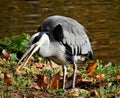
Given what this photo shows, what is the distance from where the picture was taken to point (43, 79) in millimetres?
7941

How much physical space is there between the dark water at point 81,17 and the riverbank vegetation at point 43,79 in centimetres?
257

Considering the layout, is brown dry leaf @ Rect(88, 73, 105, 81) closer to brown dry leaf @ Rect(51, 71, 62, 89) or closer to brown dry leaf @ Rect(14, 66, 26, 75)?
brown dry leaf @ Rect(51, 71, 62, 89)

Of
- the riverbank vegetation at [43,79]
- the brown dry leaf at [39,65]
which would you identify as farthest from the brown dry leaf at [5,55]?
the brown dry leaf at [39,65]

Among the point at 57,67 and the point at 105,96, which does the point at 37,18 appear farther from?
the point at 105,96

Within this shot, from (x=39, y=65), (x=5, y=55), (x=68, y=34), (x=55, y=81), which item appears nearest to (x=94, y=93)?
(x=55, y=81)

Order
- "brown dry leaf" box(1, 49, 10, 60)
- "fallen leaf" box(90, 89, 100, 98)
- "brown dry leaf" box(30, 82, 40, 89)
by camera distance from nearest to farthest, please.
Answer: "fallen leaf" box(90, 89, 100, 98) → "brown dry leaf" box(30, 82, 40, 89) → "brown dry leaf" box(1, 49, 10, 60)

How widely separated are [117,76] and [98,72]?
0.70 m

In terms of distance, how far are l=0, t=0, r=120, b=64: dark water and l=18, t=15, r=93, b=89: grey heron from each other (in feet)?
11.3

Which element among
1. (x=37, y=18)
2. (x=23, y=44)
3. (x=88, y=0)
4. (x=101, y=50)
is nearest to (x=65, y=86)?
(x=23, y=44)

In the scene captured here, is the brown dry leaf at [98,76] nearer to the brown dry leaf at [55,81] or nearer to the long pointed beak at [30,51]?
the brown dry leaf at [55,81]

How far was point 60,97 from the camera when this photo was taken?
24.2 ft

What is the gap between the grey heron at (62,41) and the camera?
8.01 meters

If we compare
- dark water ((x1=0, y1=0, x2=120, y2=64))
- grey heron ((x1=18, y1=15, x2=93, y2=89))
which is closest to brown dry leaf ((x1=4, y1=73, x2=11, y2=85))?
grey heron ((x1=18, y1=15, x2=93, y2=89))

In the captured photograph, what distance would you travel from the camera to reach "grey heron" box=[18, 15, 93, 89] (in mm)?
8015
